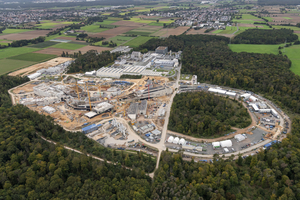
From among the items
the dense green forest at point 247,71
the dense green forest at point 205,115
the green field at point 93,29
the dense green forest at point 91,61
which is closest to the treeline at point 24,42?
the green field at point 93,29

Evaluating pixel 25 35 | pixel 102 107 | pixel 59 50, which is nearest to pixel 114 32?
pixel 59 50

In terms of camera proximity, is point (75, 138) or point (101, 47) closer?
point (75, 138)

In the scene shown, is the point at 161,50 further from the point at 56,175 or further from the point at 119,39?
the point at 56,175

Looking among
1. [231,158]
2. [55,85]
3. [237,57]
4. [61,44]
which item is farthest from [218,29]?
[231,158]

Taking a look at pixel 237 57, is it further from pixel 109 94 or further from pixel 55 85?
pixel 55 85

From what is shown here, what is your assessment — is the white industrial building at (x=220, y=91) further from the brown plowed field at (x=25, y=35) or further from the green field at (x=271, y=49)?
the brown plowed field at (x=25, y=35)

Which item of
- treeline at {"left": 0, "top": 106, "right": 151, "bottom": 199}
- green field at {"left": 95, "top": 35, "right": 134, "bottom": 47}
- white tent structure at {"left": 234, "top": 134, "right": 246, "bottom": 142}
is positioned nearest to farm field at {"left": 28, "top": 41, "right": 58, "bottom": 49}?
green field at {"left": 95, "top": 35, "right": 134, "bottom": 47}
